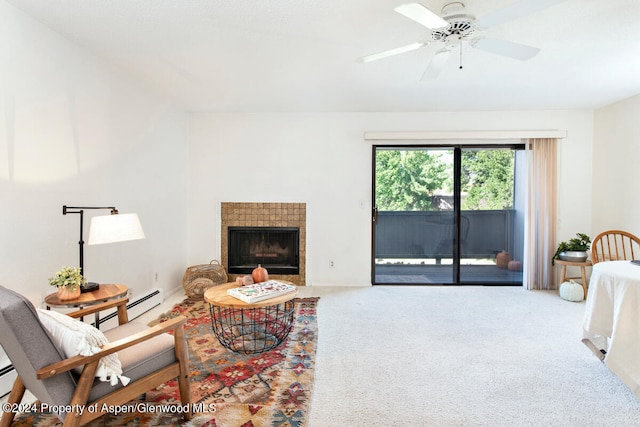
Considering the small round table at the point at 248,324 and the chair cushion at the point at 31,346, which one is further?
the small round table at the point at 248,324

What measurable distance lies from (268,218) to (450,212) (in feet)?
8.22

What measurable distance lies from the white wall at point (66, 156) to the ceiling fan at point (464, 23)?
7.28 feet

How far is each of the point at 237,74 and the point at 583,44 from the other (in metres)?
2.83

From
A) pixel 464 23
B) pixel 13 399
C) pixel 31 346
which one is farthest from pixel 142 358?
pixel 464 23

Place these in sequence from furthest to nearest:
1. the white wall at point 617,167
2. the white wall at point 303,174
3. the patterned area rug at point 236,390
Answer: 1. the white wall at point 303,174
2. the white wall at point 617,167
3. the patterned area rug at point 236,390

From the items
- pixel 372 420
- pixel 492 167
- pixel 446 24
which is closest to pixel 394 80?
pixel 446 24

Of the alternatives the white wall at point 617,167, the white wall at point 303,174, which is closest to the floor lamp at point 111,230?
the white wall at point 303,174

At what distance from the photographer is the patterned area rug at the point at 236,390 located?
1.70 m

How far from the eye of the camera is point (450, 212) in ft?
14.6

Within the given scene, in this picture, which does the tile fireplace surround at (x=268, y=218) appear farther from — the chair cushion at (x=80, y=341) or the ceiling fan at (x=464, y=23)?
the chair cushion at (x=80, y=341)

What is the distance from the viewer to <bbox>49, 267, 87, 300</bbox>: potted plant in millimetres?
1986

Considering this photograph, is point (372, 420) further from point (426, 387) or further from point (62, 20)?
point (62, 20)

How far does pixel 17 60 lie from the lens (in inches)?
80.0

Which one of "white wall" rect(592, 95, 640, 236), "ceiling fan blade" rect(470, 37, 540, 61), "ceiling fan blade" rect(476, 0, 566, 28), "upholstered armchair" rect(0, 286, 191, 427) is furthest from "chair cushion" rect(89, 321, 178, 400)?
"white wall" rect(592, 95, 640, 236)
